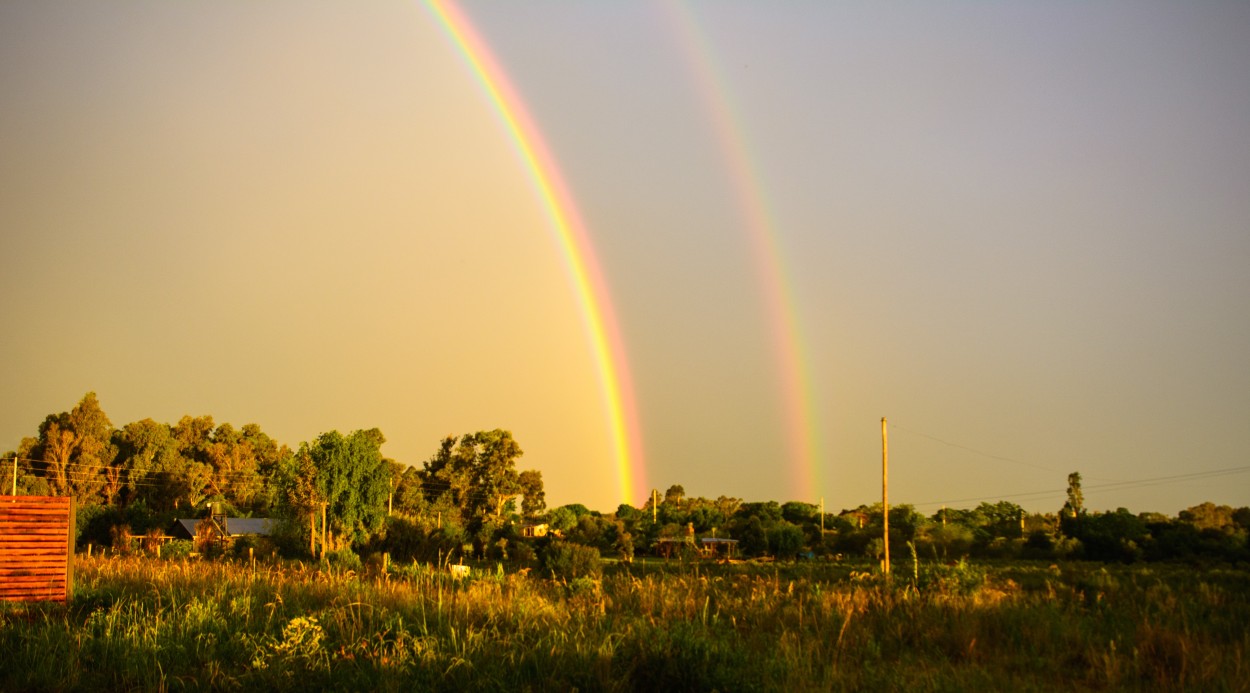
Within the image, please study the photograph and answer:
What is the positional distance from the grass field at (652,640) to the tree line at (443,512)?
87.3 feet

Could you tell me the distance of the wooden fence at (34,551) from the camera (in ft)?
46.1

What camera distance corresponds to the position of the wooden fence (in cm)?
1406

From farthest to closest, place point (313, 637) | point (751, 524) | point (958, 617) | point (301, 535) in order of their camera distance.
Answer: point (751, 524) < point (301, 535) < point (958, 617) < point (313, 637)

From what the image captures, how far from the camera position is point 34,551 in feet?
47.4

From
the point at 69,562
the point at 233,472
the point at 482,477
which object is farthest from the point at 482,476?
the point at 69,562

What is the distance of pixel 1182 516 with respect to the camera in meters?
61.6

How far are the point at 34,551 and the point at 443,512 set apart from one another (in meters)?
75.1

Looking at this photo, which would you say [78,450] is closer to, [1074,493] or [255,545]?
[255,545]

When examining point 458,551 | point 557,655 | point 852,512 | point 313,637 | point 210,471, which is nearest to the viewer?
point 557,655

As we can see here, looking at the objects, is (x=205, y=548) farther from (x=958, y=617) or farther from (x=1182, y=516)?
(x=1182, y=516)

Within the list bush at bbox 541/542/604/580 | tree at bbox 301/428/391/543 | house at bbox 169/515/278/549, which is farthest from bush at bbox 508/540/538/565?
bush at bbox 541/542/604/580

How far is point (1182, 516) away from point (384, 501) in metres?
51.6

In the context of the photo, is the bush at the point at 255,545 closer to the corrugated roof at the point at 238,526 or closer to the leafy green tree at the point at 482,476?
the corrugated roof at the point at 238,526

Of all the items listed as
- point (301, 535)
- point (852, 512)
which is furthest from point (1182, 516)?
point (301, 535)
